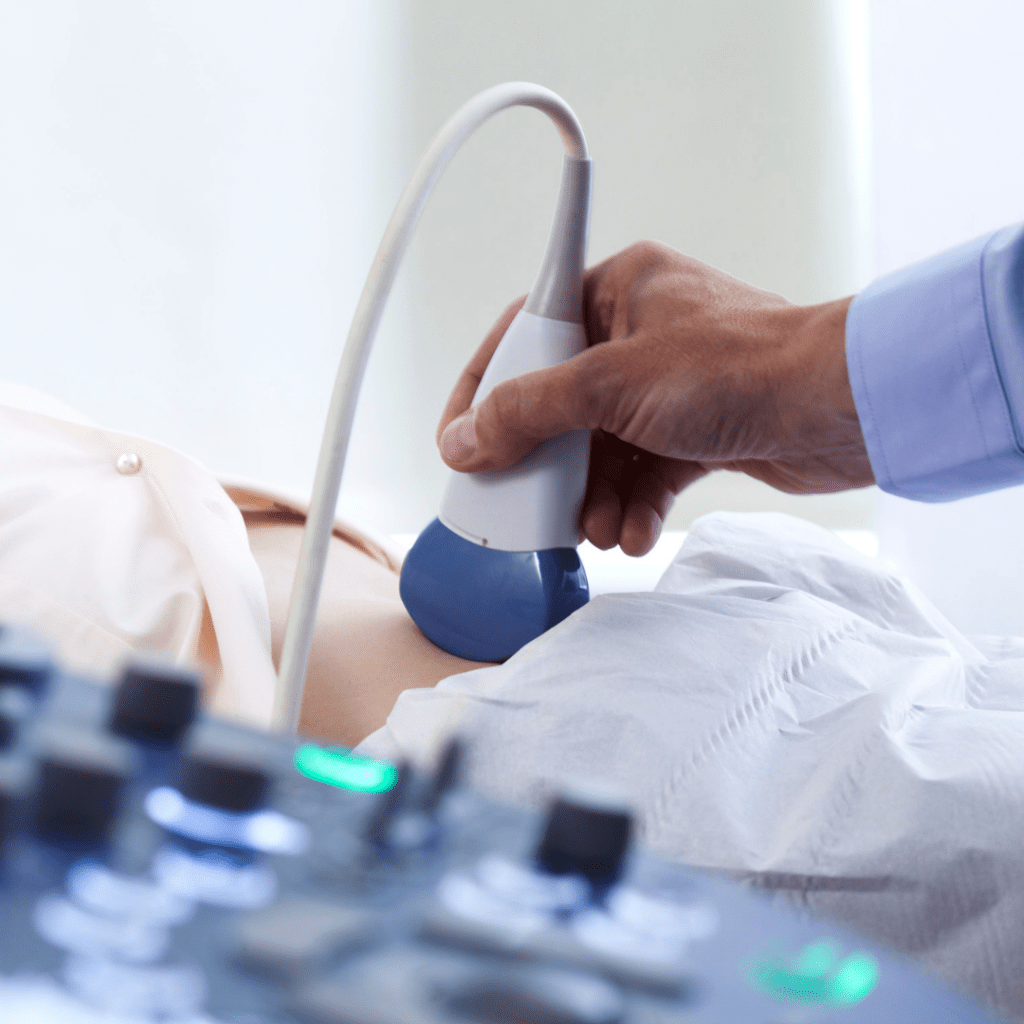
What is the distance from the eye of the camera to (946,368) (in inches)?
24.8

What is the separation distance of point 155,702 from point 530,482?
54 centimetres

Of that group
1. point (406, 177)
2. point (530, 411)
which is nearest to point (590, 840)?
point (530, 411)

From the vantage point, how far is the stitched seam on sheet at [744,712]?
1.58 ft

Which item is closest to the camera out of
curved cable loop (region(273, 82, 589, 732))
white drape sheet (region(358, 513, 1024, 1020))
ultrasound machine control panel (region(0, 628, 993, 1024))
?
ultrasound machine control panel (region(0, 628, 993, 1024))

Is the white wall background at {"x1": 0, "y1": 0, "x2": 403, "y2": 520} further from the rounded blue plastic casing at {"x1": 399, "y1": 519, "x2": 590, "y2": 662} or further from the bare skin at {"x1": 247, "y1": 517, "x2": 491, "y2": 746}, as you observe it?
the rounded blue plastic casing at {"x1": 399, "y1": 519, "x2": 590, "y2": 662}

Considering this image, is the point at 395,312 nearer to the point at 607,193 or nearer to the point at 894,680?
the point at 607,193

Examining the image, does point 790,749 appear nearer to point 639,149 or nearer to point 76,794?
point 76,794

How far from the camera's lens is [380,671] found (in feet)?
2.51

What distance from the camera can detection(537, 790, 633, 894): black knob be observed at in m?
0.18

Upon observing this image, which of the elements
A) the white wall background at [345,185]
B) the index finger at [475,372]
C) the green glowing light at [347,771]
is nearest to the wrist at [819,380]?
the index finger at [475,372]

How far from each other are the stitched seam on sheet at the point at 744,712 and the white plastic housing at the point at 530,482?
0.68 ft

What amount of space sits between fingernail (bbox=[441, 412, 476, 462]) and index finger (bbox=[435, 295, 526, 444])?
2.4 inches

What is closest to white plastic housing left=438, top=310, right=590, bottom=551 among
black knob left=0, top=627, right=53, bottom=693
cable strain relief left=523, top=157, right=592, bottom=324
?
cable strain relief left=523, top=157, right=592, bottom=324

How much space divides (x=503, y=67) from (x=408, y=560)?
177 centimetres
